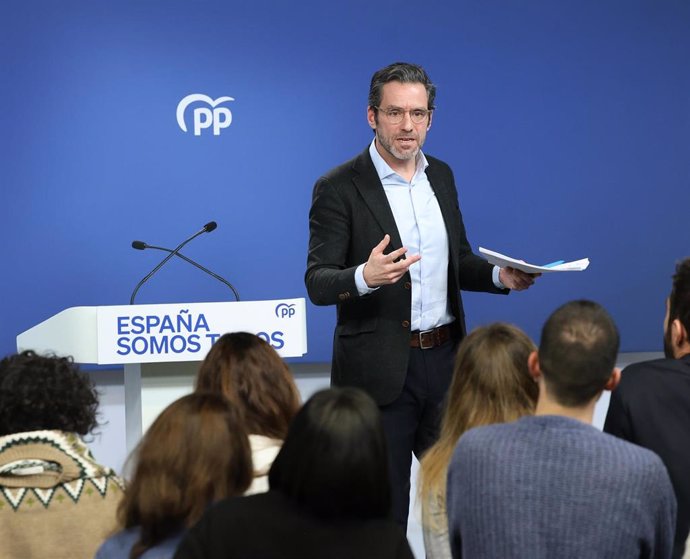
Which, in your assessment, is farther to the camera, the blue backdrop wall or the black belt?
the blue backdrop wall

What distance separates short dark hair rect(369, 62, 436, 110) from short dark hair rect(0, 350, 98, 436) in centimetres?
151

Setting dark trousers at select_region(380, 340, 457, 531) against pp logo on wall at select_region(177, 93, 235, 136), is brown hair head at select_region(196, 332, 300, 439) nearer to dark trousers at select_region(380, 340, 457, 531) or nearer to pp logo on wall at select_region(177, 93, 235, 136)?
dark trousers at select_region(380, 340, 457, 531)

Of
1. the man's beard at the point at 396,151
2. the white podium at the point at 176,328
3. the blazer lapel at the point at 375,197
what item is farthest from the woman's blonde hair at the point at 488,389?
the white podium at the point at 176,328

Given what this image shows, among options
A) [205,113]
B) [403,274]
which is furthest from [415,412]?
[205,113]

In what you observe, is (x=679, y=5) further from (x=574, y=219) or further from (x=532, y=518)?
(x=532, y=518)

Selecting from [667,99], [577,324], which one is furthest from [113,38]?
[577,324]

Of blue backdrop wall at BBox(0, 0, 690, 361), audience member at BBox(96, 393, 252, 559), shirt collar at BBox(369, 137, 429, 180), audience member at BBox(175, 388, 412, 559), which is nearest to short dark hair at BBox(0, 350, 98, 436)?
audience member at BBox(96, 393, 252, 559)

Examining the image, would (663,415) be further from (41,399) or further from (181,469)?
(41,399)

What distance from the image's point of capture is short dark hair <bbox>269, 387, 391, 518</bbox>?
1486 millimetres

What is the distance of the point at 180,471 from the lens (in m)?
1.70

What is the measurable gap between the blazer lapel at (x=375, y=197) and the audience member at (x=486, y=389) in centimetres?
91

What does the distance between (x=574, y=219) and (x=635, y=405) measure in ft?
10.4

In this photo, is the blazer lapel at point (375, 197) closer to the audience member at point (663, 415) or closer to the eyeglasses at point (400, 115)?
the eyeglasses at point (400, 115)

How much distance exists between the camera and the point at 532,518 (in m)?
1.72
